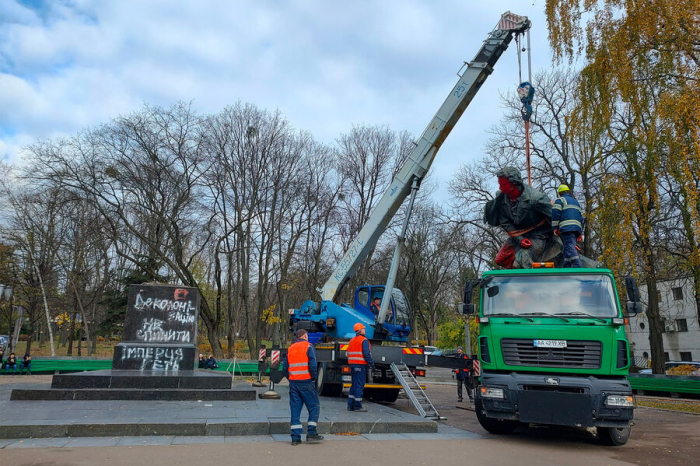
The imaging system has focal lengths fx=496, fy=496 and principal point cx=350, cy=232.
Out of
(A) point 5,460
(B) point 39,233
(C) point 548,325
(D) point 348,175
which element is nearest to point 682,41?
(C) point 548,325

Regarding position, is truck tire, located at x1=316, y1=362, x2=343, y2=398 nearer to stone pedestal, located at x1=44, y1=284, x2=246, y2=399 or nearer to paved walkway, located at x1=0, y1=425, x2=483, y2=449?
stone pedestal, located at x1=44, y1=284, x2=246, y2=399

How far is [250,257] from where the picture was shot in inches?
1273

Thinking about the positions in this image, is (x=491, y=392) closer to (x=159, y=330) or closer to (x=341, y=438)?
(x=341, y=438)

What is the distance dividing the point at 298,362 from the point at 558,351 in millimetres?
4104

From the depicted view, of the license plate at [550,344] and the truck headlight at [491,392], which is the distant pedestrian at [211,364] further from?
the license plate at [550,344]

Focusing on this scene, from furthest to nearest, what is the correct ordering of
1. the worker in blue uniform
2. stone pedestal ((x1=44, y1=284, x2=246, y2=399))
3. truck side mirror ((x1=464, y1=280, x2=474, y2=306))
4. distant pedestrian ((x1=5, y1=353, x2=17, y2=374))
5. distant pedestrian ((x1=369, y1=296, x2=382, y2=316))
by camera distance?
1. distant pedestrian ((x1=5, y1=353, x2=17, y2=374))
2. distant pedestrian ((x1=369, y1=296, x2=382, y2=316))
3. stone pedestal ((x1=44, y1=284, x2=246, y2=399))
4. truck side mirror ((x1=464, y1=280, x2=474, y2=306))
5. the worker in blue uniform

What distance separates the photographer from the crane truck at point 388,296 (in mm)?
12602

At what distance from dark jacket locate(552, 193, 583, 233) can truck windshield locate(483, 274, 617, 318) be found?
1.07 m

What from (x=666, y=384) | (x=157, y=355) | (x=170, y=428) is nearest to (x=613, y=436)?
(x=170, y=428)

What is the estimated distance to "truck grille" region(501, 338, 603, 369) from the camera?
775 cm

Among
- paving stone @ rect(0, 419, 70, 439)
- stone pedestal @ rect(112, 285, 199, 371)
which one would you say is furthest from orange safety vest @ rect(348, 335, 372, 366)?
stone pedestal @ rect(112, 285, 199, 371)

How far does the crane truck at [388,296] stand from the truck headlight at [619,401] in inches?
195

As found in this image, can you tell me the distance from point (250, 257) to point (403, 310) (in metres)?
19.4

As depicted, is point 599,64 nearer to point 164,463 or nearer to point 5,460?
point 164,463
